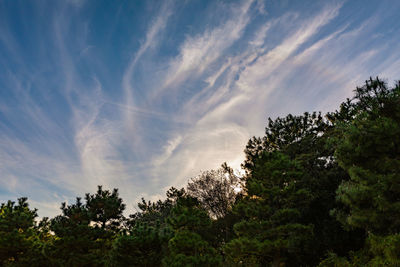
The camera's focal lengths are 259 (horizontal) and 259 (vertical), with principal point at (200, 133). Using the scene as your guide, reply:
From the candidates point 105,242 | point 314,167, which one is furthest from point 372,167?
point 105,242

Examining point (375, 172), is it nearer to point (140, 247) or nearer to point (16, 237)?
point (140, 247)

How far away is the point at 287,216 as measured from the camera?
14.0 m

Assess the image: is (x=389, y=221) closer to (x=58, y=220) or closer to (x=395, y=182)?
(x=395, y=182)

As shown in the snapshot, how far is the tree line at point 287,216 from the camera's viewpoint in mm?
10008

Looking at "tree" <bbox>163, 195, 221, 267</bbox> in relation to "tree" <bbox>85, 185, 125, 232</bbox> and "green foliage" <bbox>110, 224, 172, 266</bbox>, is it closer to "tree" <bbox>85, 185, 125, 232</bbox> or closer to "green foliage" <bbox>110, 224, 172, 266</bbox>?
"green foliage" <bbox>110, 224, 172, 266</bbox>

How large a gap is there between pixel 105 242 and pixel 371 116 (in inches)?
757

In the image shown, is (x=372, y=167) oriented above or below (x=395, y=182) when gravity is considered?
above

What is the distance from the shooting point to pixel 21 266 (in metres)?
18.1

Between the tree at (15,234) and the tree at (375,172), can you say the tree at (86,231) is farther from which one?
the tree at (375,172)

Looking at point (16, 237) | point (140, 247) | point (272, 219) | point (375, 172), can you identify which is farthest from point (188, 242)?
point (16, 237)

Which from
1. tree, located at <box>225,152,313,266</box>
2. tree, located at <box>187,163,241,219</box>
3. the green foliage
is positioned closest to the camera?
tree, located at <box>225,152,313,266</box>

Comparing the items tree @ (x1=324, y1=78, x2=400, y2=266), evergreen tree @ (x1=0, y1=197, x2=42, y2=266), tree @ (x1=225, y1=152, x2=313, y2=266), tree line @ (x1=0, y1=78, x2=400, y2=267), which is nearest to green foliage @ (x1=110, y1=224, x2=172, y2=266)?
tree line @ (x1=0, y1=78, x2=400, y2=267)

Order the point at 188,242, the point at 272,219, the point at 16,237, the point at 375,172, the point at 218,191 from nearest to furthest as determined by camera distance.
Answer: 1. the point at 375,172
2. the point at 188,242
3. the point at 272,219
4. the point at 16,237
5. the point at 218,191

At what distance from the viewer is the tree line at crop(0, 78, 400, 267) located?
32.8 ft
